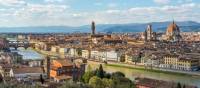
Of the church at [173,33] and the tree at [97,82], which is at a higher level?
the church at [173,33]

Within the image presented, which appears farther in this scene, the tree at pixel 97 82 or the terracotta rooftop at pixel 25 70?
the terracotta rooftop at pixel 25 70

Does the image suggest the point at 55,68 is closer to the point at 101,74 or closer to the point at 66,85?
the point at 101,74

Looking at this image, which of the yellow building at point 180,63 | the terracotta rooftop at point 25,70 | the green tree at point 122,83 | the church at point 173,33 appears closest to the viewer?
the green tree at point 122,83

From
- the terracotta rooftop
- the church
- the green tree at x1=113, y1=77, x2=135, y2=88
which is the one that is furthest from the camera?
the church

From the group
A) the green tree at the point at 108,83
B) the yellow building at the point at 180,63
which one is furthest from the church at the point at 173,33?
the green tree at the point at 108,83

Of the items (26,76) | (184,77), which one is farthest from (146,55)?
(26,76)

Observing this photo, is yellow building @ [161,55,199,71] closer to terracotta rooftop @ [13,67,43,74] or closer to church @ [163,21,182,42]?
terracotta rooftop @ [13,67,43,74]

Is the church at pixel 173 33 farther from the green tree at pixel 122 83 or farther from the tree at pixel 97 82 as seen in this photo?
the tree at pixel 97 82

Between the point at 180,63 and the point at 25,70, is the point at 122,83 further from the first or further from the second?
the point at 180,63

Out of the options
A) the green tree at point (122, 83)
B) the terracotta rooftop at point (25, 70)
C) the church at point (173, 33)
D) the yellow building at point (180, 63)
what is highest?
the church at point (173, 33)

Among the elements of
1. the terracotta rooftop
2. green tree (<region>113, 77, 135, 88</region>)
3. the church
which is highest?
the church

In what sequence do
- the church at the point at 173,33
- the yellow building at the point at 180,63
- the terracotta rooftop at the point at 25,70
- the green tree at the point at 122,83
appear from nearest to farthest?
the green tree at the point at 122,83 < the terracotta rooftop at the point at 25,70 < the yellow building at the point at 180,63 < the church at the point at 173,33

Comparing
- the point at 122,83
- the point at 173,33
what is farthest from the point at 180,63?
the point at 173,33

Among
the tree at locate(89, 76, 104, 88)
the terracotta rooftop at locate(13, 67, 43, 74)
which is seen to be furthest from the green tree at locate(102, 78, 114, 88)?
the terracotta rooftop at locate(13, 67, 43, 74)
